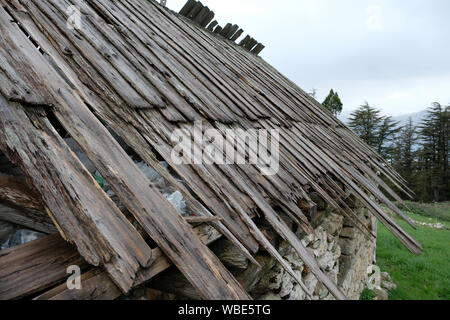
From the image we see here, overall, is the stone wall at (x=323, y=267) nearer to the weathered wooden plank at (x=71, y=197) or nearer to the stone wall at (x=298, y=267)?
the stone wall at (x=298, y=267)

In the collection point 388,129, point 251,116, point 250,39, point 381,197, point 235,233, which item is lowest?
point 235,233

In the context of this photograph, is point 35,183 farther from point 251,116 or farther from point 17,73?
point 251,116

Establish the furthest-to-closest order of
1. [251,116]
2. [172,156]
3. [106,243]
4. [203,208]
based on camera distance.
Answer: [251,116] → [172,156] → [203,208] → [106,243]

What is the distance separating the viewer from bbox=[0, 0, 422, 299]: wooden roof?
89cm

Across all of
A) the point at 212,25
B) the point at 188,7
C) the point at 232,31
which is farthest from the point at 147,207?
the point at 232,31

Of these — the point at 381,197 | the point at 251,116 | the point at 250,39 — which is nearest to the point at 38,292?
the point at 251,116

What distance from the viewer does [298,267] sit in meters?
2.41

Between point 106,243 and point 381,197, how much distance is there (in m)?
2.78

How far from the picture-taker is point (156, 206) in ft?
3.53

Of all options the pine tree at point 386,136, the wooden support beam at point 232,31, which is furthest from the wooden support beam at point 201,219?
the pine tree at point 386,136

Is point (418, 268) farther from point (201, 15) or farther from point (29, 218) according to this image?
point (29, 218)

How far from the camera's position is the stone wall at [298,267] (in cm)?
132

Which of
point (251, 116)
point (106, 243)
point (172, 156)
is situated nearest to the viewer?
point (106, 243)

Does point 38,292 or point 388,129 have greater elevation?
point 388,129
